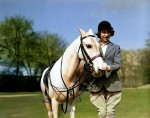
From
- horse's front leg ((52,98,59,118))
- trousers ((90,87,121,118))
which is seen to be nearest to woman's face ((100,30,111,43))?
trousers ((90,87,121,118))

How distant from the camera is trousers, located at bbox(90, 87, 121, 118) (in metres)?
2.57

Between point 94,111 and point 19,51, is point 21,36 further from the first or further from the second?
point 94,111

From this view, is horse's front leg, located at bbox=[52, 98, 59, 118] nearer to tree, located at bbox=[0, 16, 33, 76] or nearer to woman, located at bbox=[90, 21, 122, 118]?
woman, located at bbox=[90, 21, 122, 118]

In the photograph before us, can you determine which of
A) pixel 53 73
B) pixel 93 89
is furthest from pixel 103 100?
pixel 53 73

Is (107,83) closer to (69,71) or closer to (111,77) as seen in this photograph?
(111,77)

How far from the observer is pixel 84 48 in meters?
2.51

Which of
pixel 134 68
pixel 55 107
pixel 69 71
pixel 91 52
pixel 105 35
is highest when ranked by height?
pixel 105 35

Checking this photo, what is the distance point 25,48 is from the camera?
314 inches

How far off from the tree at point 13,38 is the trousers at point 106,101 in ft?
12.7

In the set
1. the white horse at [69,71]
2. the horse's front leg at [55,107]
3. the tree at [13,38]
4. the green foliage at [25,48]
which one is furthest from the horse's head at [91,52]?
the tree at [13,38]

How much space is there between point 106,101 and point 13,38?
6.79m

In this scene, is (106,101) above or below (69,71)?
below

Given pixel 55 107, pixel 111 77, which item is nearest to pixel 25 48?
pixel 55 107

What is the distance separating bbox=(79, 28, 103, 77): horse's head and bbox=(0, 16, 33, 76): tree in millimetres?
3909
